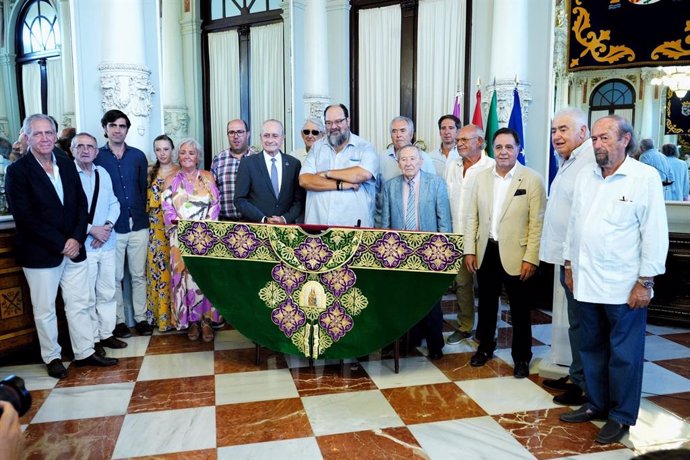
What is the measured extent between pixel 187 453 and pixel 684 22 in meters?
4.74

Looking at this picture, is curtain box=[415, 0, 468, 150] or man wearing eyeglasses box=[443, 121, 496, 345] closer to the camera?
man wearing eyeglasses box=[443, 121, 496, 345]

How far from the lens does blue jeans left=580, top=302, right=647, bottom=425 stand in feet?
8.09

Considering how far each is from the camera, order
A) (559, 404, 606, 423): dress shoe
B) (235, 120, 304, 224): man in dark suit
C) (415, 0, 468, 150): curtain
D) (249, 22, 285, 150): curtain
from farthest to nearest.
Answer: (249, 22, 285, 150): curtain
(415, 0, 468, 150): curtain
(235, 120, 304, 224): man in dark suit
(559, 404, 606, 423): dress shoe

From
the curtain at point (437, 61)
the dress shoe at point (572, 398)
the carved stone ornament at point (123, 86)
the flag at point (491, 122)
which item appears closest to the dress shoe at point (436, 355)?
the dress shoe at point (572, 398)

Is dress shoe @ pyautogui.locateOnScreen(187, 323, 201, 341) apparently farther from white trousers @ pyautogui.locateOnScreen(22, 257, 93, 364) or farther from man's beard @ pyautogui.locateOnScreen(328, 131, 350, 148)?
man's beard @ pyautogui.locateOnScreen(328, 131, 350, 148)

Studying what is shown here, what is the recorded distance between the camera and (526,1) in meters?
A: 5.38

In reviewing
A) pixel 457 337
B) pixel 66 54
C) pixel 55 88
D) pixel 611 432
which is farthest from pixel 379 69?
pixel 611 432

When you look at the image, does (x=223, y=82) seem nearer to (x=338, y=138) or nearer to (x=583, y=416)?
(x=338, y=138)

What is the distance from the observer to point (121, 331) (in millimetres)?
4023

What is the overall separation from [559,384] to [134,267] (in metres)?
2.94

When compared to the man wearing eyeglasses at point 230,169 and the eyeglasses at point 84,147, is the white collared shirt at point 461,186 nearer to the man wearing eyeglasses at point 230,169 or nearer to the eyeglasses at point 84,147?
the man wearing eyeglasses at point 230,169

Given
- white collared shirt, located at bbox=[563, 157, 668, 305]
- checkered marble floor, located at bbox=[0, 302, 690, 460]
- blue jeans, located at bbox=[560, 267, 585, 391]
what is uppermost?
white collared shirt, located at bbox=[563, 157, 668, 305]

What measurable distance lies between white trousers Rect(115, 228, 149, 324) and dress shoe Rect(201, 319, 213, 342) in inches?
19.0

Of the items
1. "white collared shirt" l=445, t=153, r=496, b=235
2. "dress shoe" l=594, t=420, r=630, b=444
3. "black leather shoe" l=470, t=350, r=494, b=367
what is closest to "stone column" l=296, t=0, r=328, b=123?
"white collared shirt" l=445, t=153, r=496, b=235
